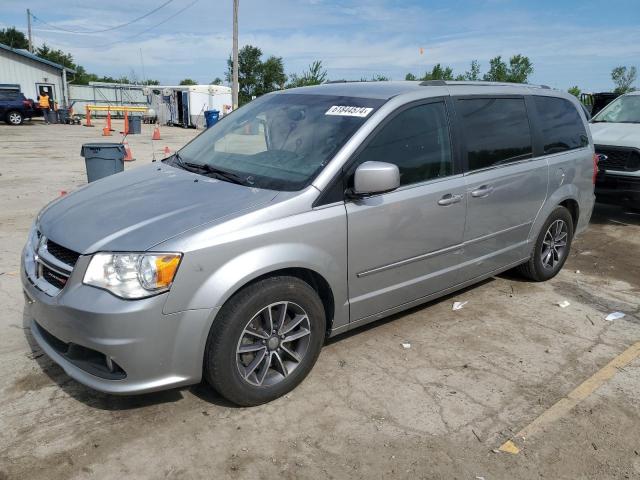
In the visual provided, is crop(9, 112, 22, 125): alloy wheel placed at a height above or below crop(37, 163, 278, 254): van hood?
above

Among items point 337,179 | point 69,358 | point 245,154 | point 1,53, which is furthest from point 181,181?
point 1,53

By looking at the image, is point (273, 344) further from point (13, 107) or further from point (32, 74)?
point (32, 74)

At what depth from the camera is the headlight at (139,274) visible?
2615mm

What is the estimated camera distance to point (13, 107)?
1083 inches

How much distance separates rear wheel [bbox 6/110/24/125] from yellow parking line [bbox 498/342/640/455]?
30774 millimetres

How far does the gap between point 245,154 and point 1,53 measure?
1427 inches

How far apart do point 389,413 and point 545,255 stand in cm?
293

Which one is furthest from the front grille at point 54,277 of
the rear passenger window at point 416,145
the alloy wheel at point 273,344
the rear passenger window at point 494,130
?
the rear passenger window at point 494,130

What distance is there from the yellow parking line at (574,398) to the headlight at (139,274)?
197 centimetres

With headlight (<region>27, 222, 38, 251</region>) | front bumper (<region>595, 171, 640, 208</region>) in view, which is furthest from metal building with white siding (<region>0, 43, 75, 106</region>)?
headlight (<region>27, 222, 38, 251</region>)

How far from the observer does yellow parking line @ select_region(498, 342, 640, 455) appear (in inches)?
115

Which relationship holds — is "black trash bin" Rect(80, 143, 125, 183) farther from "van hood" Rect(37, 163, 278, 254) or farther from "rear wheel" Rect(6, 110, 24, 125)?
"rear wheel" Rect(6, 110, 24, 125)

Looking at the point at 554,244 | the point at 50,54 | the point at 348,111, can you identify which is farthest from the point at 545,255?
the point at 50,54

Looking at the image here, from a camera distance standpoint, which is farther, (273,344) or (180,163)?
(180,163)
